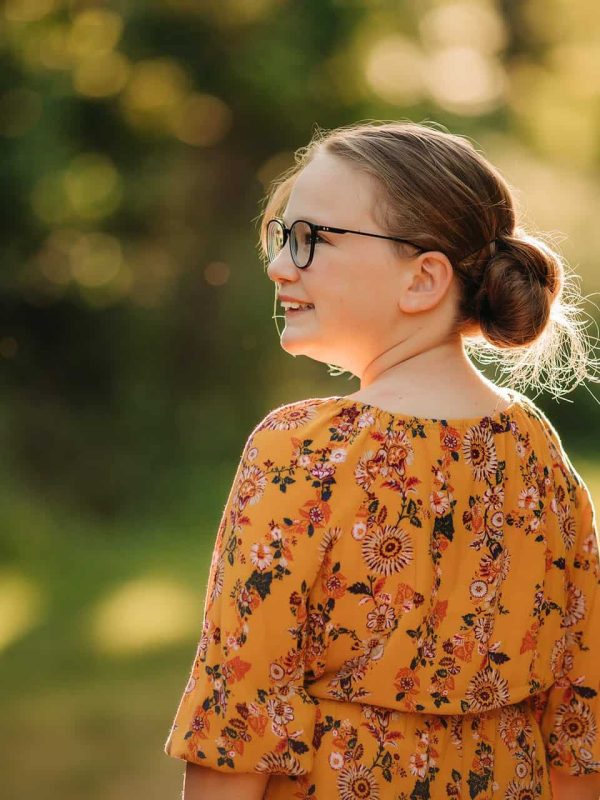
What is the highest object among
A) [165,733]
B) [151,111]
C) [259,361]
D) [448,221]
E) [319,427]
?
[151,111]

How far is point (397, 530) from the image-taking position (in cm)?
104

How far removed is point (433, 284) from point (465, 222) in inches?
3.1

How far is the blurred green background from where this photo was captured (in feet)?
16.5

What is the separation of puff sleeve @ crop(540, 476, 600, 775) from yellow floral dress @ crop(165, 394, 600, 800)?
0.13 m

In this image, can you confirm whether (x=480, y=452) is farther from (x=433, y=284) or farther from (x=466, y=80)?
(x=466, y=80)

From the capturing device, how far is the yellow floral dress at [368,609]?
40.3 inches

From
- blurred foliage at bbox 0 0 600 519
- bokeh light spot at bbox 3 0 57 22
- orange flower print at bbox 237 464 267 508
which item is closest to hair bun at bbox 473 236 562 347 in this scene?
orange flower print at bbox 237 464 267 508

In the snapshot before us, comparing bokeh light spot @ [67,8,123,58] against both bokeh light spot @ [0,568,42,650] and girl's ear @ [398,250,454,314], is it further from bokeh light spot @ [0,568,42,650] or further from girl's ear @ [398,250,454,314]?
girl's ear @ [398,250,454,314]

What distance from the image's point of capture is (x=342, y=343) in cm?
116

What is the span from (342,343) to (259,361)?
4506 mm

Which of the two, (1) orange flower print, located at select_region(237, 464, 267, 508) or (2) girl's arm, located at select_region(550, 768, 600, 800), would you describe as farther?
(2) girl's arm, located at select_region(550, 768, 600, 800)

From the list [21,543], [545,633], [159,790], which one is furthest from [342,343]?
[21,543]

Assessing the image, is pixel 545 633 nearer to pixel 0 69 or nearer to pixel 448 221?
pixel 448 221

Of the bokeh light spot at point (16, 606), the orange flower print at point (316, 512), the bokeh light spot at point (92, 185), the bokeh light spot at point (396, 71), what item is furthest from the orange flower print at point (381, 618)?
the bokeh light spot at point (396, 71)
